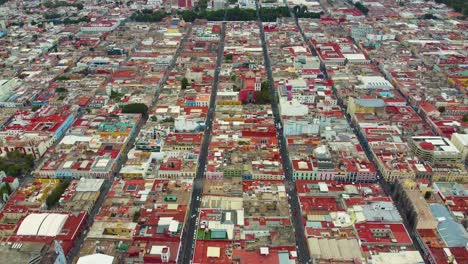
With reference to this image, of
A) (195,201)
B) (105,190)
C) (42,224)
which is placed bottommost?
(105,190)

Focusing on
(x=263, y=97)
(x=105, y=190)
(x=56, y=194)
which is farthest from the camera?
(x=263, y=97)

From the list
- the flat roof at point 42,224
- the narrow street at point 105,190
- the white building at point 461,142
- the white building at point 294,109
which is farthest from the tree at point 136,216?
the white building at point 461,142

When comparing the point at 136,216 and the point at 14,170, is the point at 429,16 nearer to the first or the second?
the point at 136,216

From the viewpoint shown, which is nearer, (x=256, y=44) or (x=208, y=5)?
(x=256, y=44)

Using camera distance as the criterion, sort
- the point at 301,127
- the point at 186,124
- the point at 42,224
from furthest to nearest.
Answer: the point at 186,124, the point at 301,127, the point at 42,224

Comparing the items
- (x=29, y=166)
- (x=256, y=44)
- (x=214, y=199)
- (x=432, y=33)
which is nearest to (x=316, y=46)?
(x=256, y=44)

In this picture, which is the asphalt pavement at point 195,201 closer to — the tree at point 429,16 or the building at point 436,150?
the building at point 436,150

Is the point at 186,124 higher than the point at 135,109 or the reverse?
higher

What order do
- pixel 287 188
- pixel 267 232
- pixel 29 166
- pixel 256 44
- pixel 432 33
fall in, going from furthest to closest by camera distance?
pixel 432 33 → pixel 256 44 → pixel 29 166 → pixel 287 188 → pixel 267 232

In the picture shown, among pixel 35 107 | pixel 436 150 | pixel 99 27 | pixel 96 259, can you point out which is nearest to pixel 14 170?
pixel 35 107

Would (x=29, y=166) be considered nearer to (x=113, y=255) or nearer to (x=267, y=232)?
(x=113, y=255)

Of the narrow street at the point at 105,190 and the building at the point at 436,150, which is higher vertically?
the building at the point at 436,150
